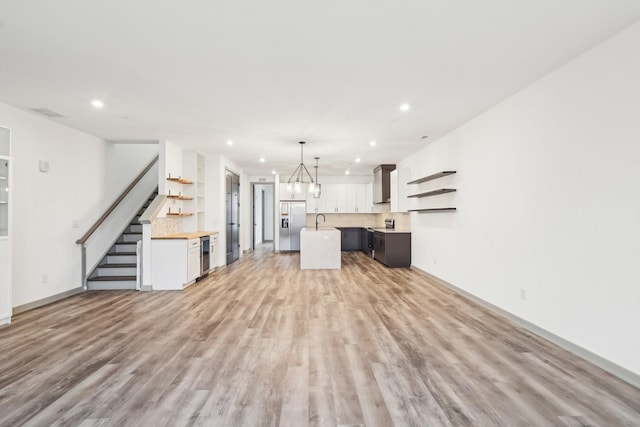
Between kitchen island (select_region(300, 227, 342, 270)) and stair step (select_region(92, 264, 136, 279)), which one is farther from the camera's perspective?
kitchen island (select_region(300, 227, 342, 270))

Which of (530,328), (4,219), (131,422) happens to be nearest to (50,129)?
(4,219)

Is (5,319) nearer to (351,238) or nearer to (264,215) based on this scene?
(351,238)

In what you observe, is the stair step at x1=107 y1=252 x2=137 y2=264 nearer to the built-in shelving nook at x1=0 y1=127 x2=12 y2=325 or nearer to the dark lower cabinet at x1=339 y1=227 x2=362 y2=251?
the built-in shelving nook at x1=0 y1=127 x2=12 y2=325

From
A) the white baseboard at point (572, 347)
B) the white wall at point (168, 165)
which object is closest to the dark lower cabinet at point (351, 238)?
the white wall at point (168, 165)

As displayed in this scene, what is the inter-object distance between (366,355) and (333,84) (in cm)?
276

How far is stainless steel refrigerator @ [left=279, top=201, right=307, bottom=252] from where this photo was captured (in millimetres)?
10797

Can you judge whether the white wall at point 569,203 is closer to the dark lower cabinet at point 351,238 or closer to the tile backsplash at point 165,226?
the tile backsplash at point 165,226

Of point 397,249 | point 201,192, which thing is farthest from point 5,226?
point 397,249

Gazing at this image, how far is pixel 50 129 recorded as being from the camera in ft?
15.2

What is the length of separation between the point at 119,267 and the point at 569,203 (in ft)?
22.1

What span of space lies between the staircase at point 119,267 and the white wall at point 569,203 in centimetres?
587

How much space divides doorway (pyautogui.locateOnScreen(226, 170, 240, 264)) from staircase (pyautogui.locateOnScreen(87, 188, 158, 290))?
219 cm

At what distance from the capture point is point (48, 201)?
15.2 feet

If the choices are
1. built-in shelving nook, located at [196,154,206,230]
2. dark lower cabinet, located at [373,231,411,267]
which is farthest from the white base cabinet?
dark lower cabinet, located at [373,231,411,267]
